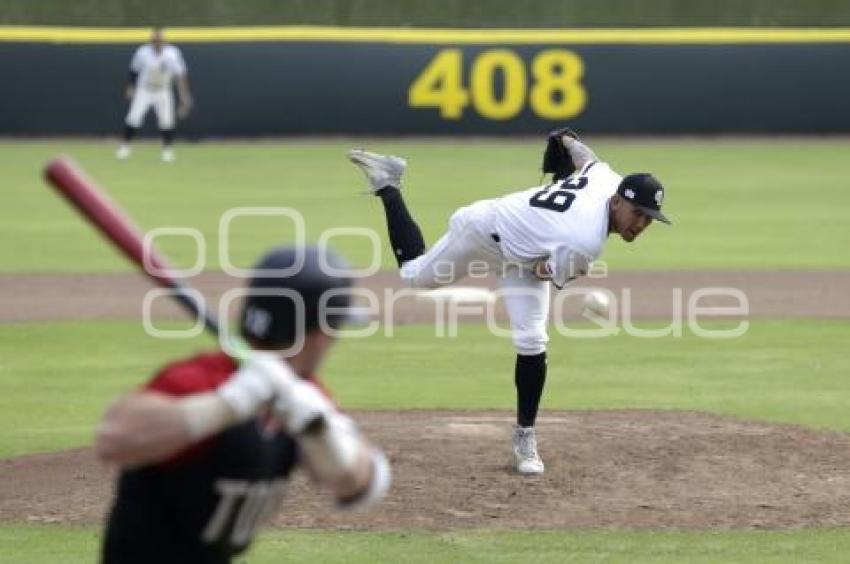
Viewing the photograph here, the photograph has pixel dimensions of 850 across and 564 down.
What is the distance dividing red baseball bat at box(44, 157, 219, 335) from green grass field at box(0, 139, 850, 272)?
14.5m

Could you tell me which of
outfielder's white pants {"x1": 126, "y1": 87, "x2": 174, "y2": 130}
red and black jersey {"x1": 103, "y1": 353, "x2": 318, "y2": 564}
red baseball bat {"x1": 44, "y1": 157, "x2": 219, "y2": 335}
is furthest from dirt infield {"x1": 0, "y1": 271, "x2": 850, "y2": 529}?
outfielder's white pants {"x1": 126, "y1": 87, "x2": 174, "y2": 130}

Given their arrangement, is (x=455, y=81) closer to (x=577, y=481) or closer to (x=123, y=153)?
(x=123, y=153)

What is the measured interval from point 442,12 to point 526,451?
2927 cm

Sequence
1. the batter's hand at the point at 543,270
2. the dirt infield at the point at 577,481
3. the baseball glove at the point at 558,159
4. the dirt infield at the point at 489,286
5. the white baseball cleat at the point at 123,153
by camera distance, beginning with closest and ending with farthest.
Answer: the dirt infield at the point at 577,481 < the batter's hand at the point at 543,270 < the baseball glove at the point at 558,159 < the dirt infield at the point at 489,286 < the white baseball cleat at the point at 123,153

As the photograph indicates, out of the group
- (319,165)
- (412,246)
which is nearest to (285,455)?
(412,246)

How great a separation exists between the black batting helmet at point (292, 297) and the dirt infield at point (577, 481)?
467cm

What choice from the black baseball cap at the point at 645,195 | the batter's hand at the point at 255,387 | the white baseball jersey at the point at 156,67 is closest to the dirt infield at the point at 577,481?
the black baseball cap at the point at 645,195

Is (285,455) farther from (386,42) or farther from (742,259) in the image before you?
(386,42)

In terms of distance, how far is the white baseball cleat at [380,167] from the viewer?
35.7 ft

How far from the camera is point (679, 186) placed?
85.1 ft

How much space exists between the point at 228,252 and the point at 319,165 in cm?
874

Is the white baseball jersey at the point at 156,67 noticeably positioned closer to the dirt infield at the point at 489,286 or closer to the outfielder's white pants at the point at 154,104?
the outfielder's white pants at the point at 154,104

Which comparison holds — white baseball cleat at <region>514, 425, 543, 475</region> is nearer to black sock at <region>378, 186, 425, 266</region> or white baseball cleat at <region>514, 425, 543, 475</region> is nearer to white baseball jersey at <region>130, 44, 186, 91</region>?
black sock at <region>378, 186, 425, 266</region>

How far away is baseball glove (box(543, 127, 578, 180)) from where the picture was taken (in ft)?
34.8
